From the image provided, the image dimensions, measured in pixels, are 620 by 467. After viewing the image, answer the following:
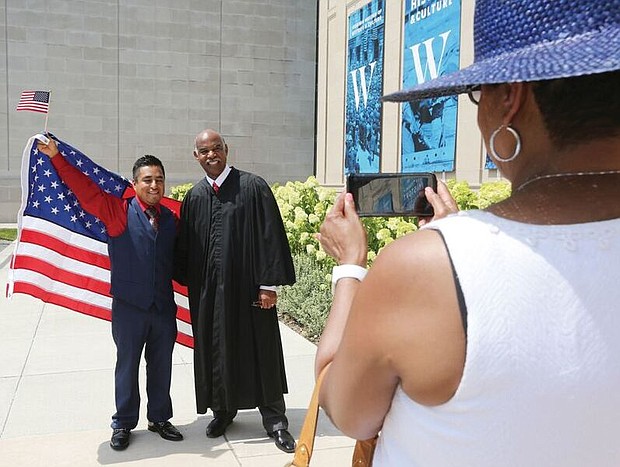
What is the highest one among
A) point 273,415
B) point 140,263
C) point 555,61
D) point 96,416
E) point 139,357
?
point 555,61

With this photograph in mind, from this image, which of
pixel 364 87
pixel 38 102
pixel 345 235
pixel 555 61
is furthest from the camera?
pixel 364 87

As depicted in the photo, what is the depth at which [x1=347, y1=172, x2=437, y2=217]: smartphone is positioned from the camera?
1624 mm

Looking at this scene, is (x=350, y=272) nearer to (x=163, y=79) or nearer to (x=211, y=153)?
(x=211, y=153)

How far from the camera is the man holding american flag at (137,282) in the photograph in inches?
165

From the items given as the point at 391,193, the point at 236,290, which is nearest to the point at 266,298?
the point at 236,290

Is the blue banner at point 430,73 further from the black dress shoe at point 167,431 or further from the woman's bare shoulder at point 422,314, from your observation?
the woman's bare shoulder at point 422,314

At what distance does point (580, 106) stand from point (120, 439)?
12.7 feet

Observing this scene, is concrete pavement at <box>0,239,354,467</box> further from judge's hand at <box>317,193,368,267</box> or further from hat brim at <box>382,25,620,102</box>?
hat brim at <box>382,25,620,102</box>

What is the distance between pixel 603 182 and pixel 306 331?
672 cm

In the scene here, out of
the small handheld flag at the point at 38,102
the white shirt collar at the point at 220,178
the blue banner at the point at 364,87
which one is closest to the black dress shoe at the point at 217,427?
the white shirt collar at the point at 220,178

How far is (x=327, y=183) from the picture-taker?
15523mm

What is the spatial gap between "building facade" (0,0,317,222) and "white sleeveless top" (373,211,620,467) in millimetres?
24357

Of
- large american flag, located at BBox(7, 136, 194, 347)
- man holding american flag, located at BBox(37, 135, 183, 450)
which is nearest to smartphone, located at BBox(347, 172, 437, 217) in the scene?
man holding american flag, located at BBox(37, 135, 183, 450)

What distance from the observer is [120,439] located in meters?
4.18
